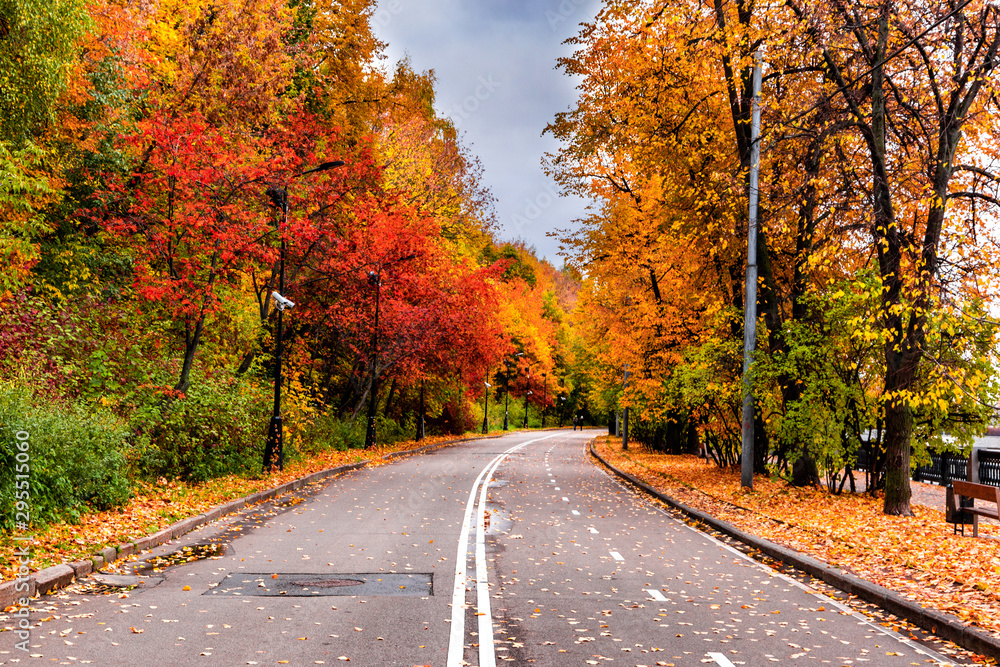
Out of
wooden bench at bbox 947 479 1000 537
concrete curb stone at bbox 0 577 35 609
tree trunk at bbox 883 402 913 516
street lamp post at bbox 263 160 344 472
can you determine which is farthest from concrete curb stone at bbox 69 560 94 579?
tree trunk at bbox 883 402 913 516

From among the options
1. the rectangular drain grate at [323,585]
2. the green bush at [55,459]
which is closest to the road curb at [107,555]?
the green bush at [55,459]

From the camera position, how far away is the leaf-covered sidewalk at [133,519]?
855 cm

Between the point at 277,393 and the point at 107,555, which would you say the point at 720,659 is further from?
the point at 277,393

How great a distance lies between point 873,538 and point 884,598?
3.92 metres

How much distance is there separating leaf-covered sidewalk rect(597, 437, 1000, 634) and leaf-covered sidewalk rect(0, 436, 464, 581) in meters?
8.98

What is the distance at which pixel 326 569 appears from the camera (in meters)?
9.09

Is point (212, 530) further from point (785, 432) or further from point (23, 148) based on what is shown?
point (785, 432)

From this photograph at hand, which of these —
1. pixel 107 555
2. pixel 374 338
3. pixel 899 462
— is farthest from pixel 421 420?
pixel 107 555

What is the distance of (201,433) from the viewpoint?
56.3 feet

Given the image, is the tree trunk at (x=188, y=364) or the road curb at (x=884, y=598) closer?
the road curb at (x=884, y=598)

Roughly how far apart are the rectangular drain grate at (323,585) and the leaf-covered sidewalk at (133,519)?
192 cm

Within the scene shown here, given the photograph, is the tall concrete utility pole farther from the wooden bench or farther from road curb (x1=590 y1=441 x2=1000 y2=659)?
the wooden bench

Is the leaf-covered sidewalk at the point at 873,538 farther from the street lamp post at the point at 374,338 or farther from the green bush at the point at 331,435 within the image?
the street lamp post at the point at 374,338

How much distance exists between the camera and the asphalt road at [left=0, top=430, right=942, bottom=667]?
19.5 feet
